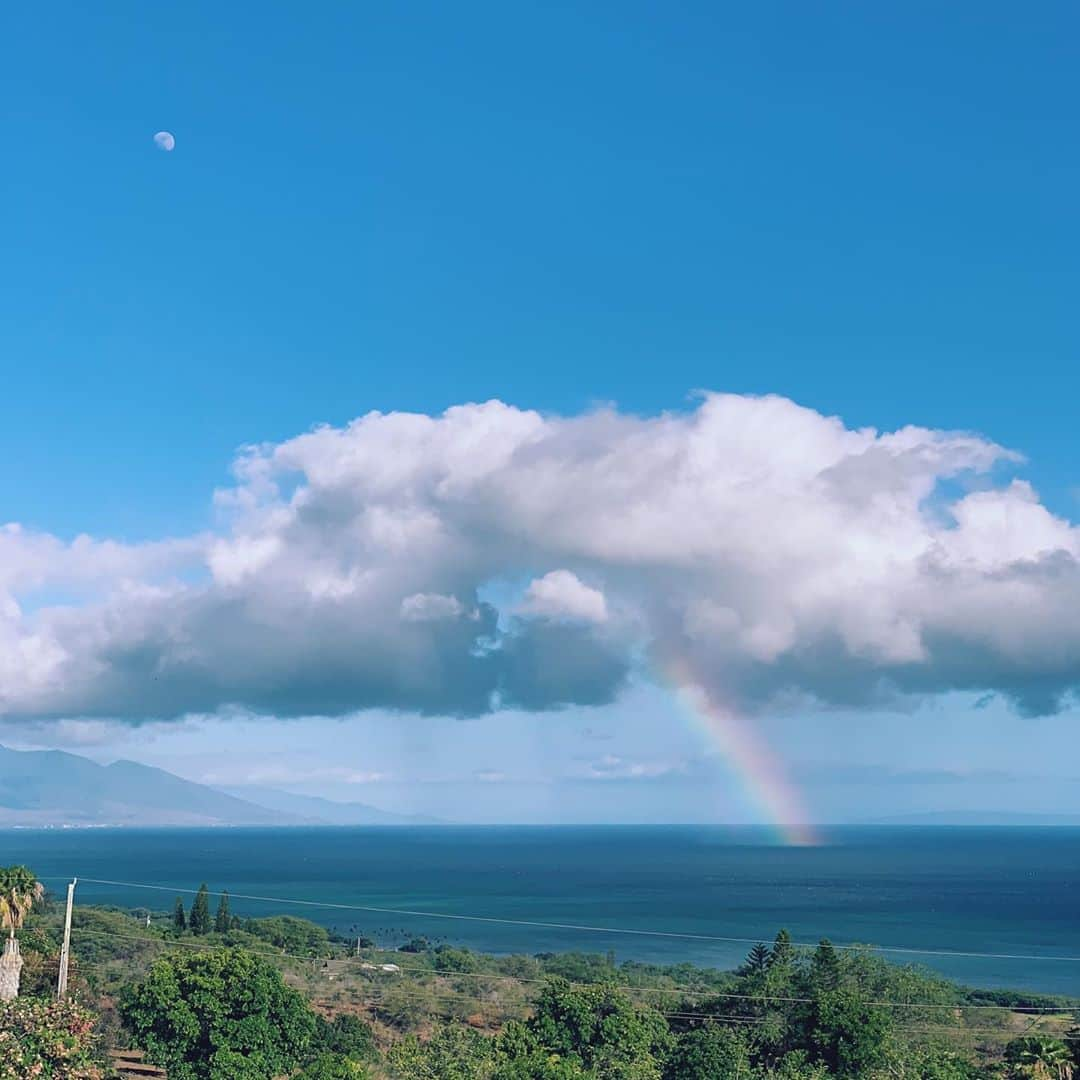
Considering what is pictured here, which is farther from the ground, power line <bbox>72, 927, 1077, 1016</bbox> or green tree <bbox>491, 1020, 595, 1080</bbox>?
green tree <bbox>491, 1020, 595, 1080</bbox>

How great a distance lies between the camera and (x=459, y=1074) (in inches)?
1262

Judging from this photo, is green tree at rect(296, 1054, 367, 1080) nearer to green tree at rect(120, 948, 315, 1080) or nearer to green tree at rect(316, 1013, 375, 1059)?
green tree at rect(120, 948, 315, 1080)

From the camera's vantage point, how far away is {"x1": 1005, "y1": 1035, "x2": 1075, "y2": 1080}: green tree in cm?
2978

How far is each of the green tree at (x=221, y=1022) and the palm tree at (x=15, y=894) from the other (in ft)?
22.9

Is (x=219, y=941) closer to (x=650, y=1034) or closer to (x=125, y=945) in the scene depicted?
(x=125, y=945)

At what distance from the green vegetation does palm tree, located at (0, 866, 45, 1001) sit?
12.2 feet

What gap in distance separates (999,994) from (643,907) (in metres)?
75.7

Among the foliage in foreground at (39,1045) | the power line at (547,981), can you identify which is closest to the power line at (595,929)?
the power line at (547,981)

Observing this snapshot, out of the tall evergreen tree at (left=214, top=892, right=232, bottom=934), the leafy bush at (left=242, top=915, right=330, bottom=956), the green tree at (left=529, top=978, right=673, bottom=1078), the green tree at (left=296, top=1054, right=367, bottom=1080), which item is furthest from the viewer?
the tall evergreen tree at (left=214, top=892, right=232, bottom=934)

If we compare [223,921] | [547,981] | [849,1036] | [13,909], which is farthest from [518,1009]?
[223,921]

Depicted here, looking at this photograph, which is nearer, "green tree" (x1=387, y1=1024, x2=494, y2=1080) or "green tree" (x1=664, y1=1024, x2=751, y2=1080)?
"green tree" (x1=387, y1=1024, x2=494, y2=1080)

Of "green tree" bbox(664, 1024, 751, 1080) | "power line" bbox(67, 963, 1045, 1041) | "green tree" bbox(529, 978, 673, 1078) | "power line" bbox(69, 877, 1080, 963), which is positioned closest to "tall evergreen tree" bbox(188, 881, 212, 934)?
"power line" bbox(67, 963, 1045, 1041)

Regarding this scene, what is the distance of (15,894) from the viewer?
1631 inches

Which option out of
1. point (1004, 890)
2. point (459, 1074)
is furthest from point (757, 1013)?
point (1004, 890)
